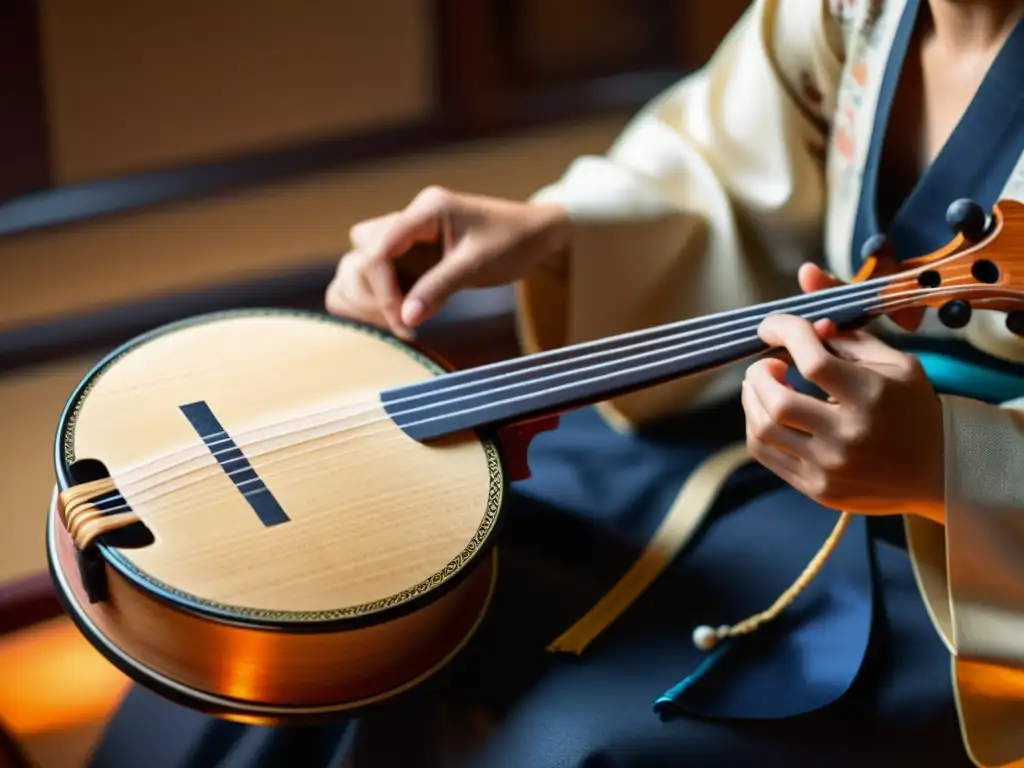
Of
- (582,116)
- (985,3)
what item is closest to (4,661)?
(985,3)

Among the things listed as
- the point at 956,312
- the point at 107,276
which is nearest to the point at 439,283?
the point at 956,312

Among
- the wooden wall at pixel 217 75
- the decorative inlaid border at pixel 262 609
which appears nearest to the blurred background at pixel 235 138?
the wooden wall at pixel 217 75

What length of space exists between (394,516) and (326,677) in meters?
0.12

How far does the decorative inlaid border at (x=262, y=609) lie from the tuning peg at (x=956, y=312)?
34 cm

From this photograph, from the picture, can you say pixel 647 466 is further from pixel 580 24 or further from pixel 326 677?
pixel 580 24

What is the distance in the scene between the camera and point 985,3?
958mm

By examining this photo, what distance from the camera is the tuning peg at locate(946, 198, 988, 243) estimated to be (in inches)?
33.6

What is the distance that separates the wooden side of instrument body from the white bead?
0.16 metres

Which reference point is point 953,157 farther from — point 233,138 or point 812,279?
point 233,138

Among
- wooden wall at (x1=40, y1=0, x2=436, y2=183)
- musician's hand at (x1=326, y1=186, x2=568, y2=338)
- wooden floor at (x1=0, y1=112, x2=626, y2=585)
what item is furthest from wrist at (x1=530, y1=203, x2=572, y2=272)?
wooden wall at (x1=40, y1=0, x2=436, y2=183)

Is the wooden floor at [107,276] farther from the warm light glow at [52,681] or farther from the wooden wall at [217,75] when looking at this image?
the wooden wall at [217,75]

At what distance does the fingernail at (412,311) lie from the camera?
1020 millimetres

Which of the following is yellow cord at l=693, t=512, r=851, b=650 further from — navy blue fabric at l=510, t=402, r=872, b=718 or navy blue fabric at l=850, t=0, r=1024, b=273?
navy blue fabric at l=850, t=0, r=1024, b=273

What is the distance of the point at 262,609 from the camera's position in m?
0.76
